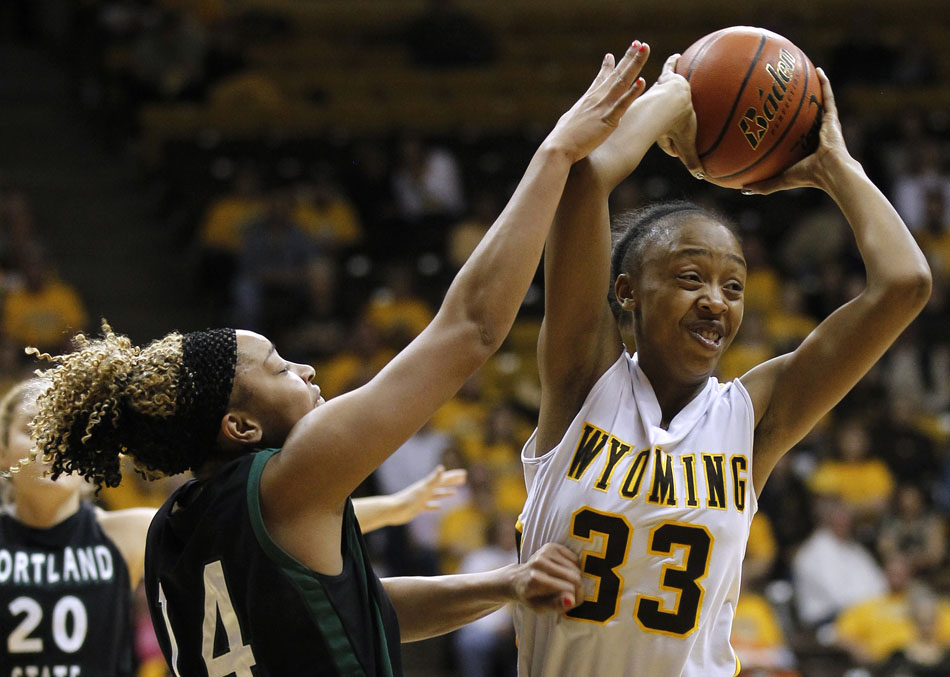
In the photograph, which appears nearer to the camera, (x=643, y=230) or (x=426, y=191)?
(x=643, y=230)

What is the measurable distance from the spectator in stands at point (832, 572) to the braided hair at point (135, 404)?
5.77 meters

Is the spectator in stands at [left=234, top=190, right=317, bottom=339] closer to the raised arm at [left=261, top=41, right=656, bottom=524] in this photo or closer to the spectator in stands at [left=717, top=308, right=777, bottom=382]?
the spectator in stands at [left=717, top=308, right=777, bottom=382]

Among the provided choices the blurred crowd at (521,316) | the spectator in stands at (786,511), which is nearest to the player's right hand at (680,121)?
the blurred crowd at (521,316)

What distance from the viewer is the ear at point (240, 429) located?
2338 millimetres

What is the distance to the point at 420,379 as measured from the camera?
88.0 inches

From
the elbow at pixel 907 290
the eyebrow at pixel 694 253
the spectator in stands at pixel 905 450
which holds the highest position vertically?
the eyebrow at pixel 694 253

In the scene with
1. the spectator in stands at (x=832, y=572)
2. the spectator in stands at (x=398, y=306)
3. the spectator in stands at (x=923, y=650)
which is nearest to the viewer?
the spectator in stands at (x=923, y=650)

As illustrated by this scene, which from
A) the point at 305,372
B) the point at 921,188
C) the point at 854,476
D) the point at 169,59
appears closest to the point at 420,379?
the point at 305,372

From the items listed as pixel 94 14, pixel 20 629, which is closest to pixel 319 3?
pixel 94 14

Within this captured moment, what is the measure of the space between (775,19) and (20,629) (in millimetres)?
10365

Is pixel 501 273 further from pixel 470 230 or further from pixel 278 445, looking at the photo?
pixel 470 230

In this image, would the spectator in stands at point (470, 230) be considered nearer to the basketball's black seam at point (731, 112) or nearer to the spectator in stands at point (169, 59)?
the spectator in stands at point (169, 59)

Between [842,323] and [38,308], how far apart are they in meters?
6.87

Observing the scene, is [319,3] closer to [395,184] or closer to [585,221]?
[395,184]
